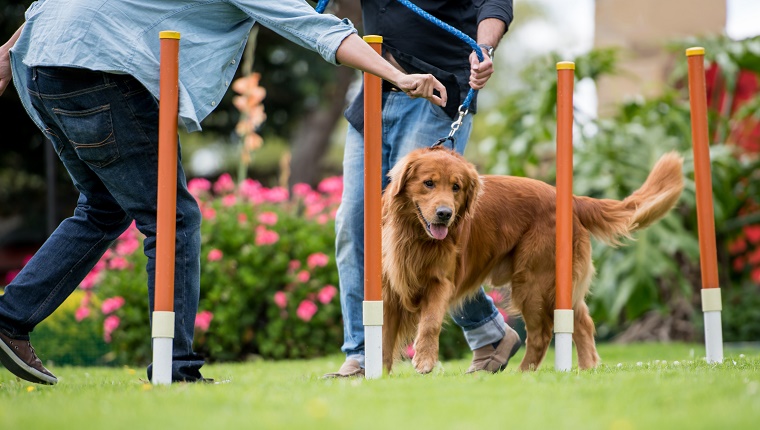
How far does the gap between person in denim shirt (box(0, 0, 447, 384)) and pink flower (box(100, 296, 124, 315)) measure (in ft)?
9.71

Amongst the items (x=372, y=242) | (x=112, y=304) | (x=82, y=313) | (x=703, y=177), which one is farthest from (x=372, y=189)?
(x=82, y=313)

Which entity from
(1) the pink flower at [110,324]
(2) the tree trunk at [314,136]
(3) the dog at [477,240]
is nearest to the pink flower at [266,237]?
(1) the pink flower at [110,324]

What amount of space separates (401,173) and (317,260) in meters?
2.80

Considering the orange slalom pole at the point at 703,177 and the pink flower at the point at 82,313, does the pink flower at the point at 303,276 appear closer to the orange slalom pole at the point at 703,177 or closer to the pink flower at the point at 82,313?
the pink flower at the point at 82,313

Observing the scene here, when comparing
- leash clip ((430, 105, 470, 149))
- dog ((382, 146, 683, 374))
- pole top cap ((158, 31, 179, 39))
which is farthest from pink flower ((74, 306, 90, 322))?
pole top cap ((158, 31, 179, 39))

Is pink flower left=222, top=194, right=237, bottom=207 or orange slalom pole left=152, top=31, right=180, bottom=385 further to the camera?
A: pink flower left=222, top=194, right=237, bottom=207

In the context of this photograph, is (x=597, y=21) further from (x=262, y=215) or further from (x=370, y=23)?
(x=370, y=23)

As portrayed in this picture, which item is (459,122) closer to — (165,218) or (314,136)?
(165,218)

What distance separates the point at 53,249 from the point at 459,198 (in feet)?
5.87

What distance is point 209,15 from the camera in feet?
11.2

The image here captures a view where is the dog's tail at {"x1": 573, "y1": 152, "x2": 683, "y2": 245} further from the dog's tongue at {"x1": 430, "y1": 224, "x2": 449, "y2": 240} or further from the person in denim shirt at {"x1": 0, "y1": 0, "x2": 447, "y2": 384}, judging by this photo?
the person in denim shirt at {"x1": 0, "y1": 0, "x2": 447, "y2": 384}

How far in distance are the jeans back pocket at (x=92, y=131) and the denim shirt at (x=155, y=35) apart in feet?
0.59

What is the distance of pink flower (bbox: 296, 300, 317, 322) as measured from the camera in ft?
21.4

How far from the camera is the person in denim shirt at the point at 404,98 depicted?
157 inches
